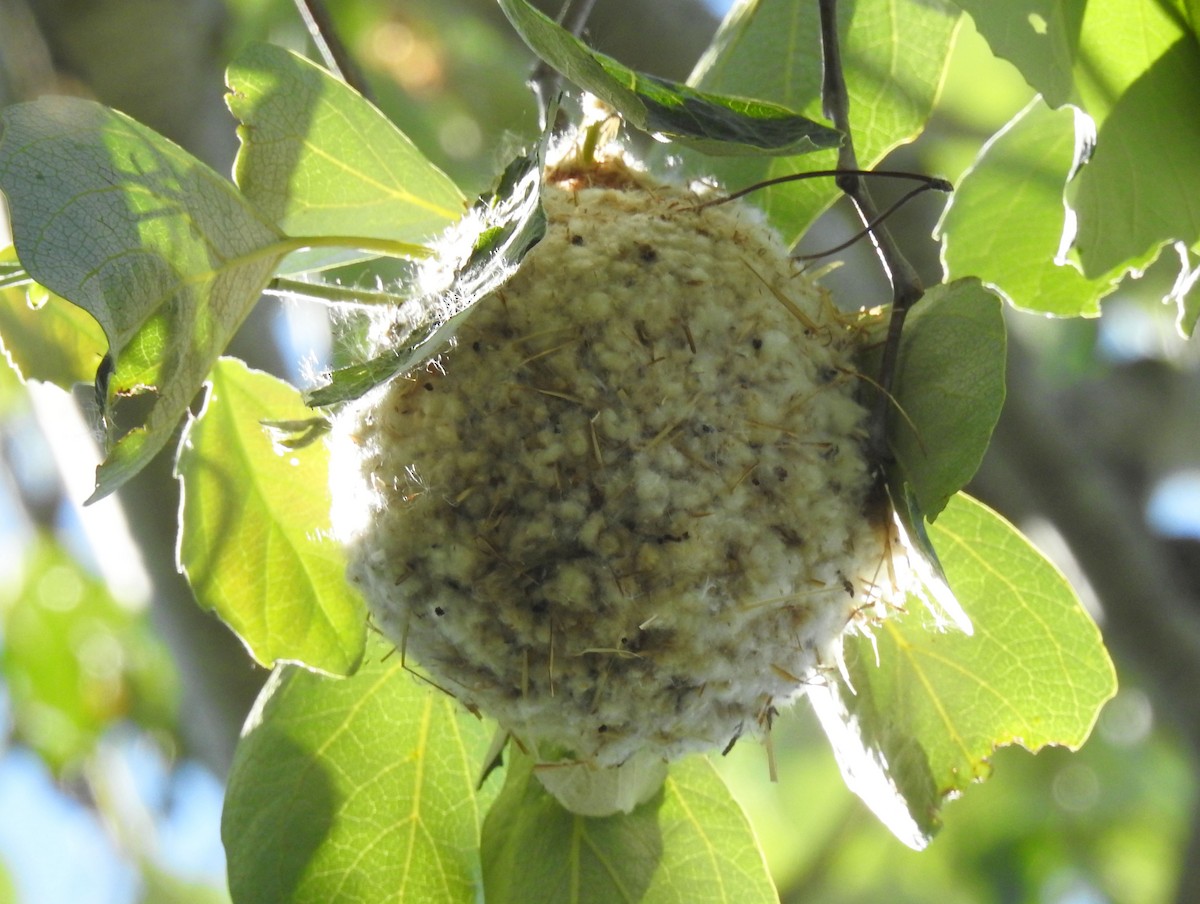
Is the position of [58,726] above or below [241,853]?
below

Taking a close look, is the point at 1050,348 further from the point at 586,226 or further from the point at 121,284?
the point at 121,284

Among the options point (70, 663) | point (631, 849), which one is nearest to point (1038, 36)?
point (631, 849)

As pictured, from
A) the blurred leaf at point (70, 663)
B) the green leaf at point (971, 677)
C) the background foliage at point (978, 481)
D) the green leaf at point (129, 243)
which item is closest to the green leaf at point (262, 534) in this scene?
the background foliage at point (978, 481)

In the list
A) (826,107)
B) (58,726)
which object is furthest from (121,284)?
(58,726)

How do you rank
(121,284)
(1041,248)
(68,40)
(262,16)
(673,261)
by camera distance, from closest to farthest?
(121,284)
(673,261)
(1041,248)
(68,40)
(262,16)

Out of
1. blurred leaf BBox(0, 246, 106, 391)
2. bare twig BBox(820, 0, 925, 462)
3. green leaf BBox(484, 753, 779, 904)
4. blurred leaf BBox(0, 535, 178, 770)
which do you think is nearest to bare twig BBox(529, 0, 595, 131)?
bare twig BBox(820, 0, 925, 462)

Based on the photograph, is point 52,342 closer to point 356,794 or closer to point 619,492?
point 356,794

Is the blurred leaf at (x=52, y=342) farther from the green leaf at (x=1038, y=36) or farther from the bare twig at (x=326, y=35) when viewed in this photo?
the green leaf at (x=1038, y=36)
